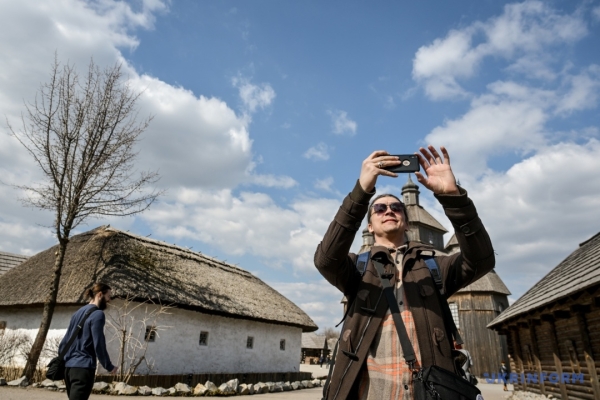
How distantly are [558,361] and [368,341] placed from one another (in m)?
12.9

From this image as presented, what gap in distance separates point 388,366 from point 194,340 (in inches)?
595

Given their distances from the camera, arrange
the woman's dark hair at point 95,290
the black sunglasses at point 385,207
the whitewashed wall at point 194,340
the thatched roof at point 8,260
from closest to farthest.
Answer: the black sunglasses at point 385,207
the woman's dark hair at point 95,290
the whitewashed wall at point 194,340
the thatched roof at point 8,260

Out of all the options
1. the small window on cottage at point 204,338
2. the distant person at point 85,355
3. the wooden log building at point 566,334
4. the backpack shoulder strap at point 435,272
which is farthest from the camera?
the small window on cottage at point 204,338

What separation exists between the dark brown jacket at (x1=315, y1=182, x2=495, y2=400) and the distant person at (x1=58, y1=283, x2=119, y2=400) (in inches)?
152

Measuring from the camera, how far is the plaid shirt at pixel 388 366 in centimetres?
176

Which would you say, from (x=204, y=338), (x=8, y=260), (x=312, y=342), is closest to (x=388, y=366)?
(x=204, y=338)

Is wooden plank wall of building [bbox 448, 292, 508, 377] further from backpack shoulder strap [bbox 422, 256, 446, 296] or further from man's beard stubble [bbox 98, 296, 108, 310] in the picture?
backpack shoulder strap [bbox 422, 256, 446, 296]

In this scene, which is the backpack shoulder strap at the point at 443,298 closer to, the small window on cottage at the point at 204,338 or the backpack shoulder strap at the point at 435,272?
the backpack shoulder strap at the point at 435,272

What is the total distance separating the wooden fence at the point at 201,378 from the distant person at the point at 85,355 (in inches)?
322

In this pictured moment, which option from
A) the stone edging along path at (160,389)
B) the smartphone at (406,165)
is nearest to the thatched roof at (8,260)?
the stone edging along path at (160,389)

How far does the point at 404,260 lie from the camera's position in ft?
6.81

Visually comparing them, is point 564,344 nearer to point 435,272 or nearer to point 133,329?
point 435,272

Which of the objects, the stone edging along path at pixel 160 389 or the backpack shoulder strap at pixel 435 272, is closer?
the backpack shoulder strap at pixel 435 272

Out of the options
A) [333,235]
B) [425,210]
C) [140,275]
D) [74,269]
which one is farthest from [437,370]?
[425,210]
